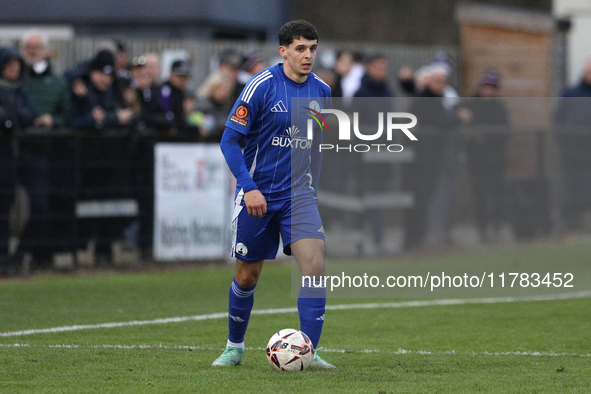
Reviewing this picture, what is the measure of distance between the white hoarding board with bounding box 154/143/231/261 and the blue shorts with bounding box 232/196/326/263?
5954 millimetres

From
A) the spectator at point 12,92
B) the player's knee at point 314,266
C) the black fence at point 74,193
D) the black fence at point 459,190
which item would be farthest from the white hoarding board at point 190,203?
the player's knee at point 314,266

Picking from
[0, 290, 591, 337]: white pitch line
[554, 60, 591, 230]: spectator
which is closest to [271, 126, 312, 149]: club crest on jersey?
[0, 290, 591, 337]: white pitch line

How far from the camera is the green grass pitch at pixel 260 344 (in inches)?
230

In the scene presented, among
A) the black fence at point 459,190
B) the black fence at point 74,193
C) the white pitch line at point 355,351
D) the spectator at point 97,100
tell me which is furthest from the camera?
the black fence at point 459,190

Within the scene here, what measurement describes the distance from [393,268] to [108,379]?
6.99 metres

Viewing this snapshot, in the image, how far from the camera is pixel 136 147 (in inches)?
481

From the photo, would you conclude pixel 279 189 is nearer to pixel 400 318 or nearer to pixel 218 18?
pixel 400 318

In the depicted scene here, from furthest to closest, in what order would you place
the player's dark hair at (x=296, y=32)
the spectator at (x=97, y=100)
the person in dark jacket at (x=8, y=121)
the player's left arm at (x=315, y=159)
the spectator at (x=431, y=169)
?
the spectator at (x=431, y=169), the spectator at (x=97, y=100), the person in dark jacket at (x=8, y=121), the player's left arm at (x=315, y=159), the player's dark hair at (x=296, y=32)

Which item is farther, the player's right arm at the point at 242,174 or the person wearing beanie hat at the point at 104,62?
the person wearing beanie hat at the point at 104,62

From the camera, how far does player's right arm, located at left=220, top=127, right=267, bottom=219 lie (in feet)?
20.3

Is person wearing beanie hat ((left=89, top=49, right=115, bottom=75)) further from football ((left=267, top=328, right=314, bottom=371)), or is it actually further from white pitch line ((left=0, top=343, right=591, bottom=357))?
football ((left=267, top=328, right=314, bottom=371))

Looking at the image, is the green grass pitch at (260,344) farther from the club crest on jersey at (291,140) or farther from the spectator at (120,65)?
the spectator at (120,65)

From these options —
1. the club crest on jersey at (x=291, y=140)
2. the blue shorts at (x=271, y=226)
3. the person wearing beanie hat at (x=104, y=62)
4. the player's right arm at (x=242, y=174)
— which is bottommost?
the blue shorts at (x=271, y=226)

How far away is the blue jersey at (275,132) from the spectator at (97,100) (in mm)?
5763
